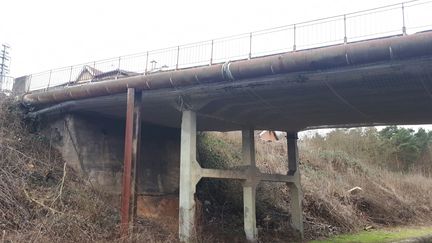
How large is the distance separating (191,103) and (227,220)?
6506 mm

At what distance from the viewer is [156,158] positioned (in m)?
17.0

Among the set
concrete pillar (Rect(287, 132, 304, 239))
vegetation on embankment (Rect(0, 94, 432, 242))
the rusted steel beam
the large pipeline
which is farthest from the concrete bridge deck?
vegetation on embankment (Rect(0, 94, 432, 242))

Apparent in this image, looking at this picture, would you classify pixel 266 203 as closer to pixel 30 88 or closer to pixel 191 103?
pixel 191 103

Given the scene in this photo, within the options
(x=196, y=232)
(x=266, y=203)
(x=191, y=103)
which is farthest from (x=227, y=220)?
(x=191, y=103)

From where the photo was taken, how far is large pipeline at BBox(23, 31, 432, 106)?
340 inches

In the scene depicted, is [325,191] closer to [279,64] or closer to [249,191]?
[249,191]

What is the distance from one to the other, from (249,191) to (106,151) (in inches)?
222

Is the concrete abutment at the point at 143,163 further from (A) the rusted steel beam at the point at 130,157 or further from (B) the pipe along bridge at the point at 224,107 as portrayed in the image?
(A) the rusted steel beam at the point at 130,157

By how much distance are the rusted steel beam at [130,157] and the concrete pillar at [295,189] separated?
25.7 feet

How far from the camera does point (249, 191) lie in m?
15.0

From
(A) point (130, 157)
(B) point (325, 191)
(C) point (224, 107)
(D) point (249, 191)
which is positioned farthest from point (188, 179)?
(B) point (325, 191)

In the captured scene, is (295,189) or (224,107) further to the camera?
(295,189)

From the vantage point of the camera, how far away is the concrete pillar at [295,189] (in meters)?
17.3

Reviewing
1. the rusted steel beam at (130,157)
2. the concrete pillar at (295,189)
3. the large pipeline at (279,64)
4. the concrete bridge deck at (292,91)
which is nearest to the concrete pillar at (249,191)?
the concrete bridge deck at (292,91)
